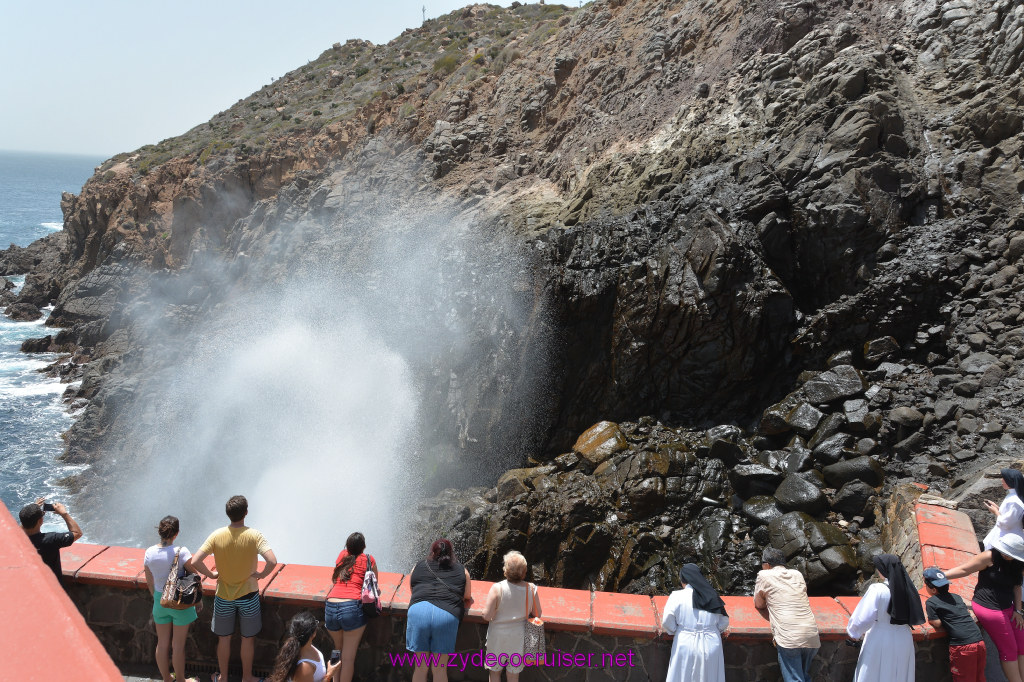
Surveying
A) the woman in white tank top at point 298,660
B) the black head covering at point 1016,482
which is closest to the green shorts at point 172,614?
the woman in white tank top at point 298,660

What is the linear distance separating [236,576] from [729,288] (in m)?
9.74

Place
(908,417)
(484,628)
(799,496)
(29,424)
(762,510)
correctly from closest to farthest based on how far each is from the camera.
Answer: (484,628) < (799,496) < (908,417) < (762,510) < (29,424)

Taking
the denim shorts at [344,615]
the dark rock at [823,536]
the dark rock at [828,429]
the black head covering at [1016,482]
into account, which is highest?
the black head covering at [1016,482]

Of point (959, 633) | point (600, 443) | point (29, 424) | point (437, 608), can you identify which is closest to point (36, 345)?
point (29, 424)

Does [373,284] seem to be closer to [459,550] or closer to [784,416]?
[459,550]

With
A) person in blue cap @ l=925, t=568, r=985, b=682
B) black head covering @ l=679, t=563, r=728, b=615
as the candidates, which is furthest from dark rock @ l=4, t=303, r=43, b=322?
person in blue cap @ l=925, t=568, r=985, b=682

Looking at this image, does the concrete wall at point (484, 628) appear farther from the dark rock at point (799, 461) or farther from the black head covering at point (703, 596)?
the dark rock at point (799, 461)

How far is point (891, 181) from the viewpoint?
11.2m

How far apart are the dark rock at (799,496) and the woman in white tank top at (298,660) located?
780cm

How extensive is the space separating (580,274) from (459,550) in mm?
6137

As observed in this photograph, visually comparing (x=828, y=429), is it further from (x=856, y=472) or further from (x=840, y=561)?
(x=840, y=561)

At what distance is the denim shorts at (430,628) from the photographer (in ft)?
13.5

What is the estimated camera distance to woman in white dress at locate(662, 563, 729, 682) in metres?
4.03

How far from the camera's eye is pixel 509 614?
4.12 metres
